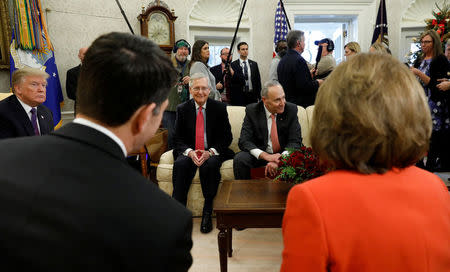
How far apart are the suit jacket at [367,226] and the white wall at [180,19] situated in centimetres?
492

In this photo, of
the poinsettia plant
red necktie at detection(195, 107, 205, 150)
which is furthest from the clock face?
A: the poinsettia plant

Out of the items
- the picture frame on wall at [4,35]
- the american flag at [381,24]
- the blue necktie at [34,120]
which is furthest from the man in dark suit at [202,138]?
the american flag at [381,24]

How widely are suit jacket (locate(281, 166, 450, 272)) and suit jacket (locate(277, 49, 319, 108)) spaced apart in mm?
2818

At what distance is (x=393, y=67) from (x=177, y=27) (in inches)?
192

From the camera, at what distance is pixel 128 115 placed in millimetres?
667

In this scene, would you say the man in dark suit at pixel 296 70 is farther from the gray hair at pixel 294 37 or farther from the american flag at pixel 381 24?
the american flag at pixel 381 24

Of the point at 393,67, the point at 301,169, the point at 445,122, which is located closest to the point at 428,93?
the point at 445,122

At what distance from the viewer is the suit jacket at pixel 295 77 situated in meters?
3.28

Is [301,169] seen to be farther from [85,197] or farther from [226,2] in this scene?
[226,2]

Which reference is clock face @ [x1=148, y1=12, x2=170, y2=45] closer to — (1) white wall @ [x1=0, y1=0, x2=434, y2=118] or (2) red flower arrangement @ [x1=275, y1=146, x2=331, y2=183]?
(1) white wall @ [x1=0, y1=0, x2=434, y2=118]

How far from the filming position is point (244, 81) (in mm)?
4320

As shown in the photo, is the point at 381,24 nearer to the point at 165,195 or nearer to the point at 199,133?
the point at 199,133

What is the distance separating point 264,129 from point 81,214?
2481 mm

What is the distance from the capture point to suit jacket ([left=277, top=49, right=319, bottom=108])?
3.28m
